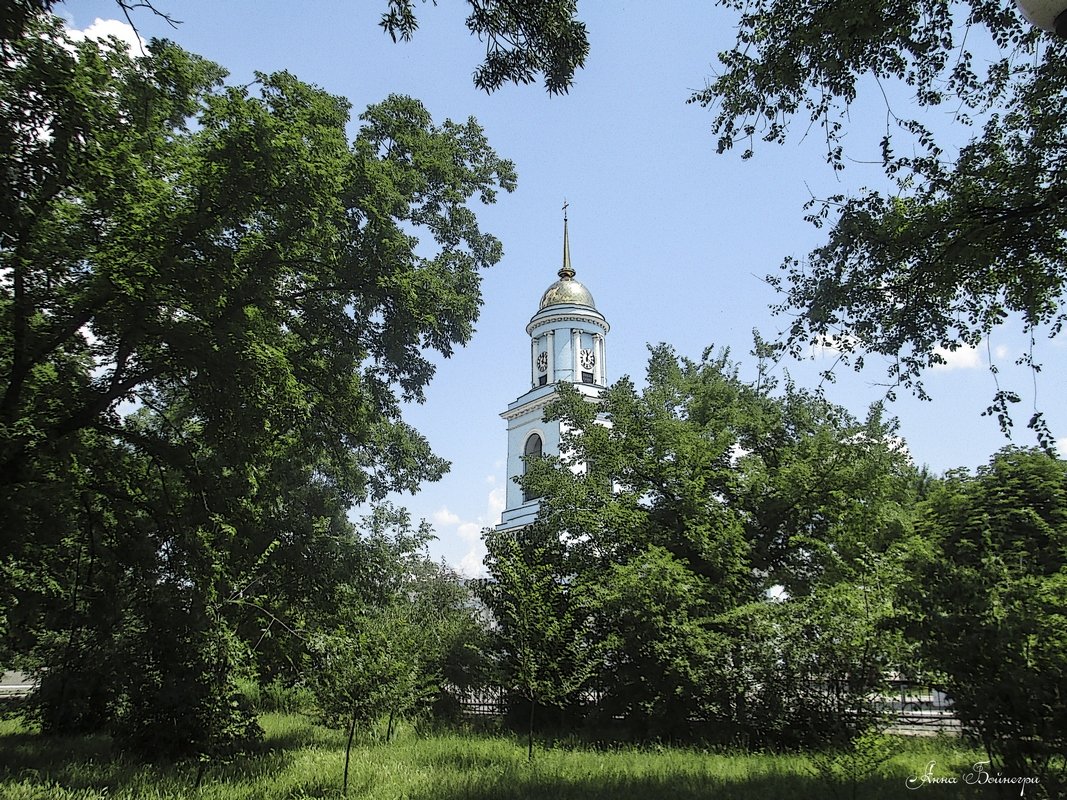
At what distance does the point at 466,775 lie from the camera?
1184 centimetres

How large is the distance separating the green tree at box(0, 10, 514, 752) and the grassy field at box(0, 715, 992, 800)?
55.5 inches

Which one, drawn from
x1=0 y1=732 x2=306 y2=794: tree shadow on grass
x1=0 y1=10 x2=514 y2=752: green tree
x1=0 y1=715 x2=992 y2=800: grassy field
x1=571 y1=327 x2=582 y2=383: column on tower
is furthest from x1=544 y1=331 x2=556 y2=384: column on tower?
x1=0 y1=732 x2=306 y2=794: tree shadow on grass

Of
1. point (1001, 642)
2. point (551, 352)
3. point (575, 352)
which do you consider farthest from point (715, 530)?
point (551, 352)

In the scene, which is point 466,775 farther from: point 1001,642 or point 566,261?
point 566,261

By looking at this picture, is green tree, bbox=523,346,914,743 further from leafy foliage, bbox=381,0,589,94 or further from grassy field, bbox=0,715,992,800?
leafy foliage, bbox=381,0,589,94

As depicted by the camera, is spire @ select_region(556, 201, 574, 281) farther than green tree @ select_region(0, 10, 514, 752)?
Yes

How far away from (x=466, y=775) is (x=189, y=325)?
9046mm

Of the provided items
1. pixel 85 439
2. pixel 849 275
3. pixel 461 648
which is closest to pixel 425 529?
pixel 461 648

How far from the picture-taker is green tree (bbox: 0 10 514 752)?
388 inches

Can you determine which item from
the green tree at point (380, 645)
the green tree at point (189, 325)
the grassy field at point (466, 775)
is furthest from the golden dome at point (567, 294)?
the grassy field at point (466, 775)

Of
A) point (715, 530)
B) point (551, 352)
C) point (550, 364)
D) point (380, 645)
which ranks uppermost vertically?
point (551, 352)

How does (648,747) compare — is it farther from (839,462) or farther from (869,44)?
(869,44)

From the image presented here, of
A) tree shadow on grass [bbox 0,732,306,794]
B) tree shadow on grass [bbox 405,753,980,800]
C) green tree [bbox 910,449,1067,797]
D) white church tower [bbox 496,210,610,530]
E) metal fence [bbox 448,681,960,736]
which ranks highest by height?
white church tower [bbox 496,210,610,530]

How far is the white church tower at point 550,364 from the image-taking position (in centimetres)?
3991
